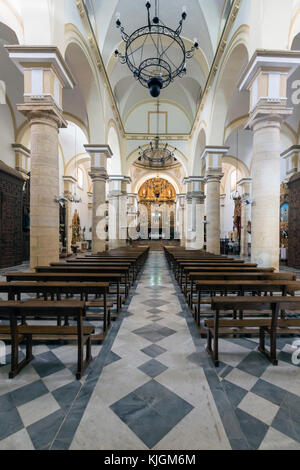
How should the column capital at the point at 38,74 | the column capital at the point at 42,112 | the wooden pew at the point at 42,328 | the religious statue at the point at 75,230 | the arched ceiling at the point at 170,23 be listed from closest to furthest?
the wooden pew at the point at 42,328 → the column capital at the point at 38,74 → the column capital at the point at 42,112 → the arched ceiling at the point at 170,23 → the religious statue at the point at 75,230

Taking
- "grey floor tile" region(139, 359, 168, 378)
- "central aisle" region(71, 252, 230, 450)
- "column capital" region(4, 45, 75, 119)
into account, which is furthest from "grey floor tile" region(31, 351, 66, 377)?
"column capital" region(4, 45, 75, 119)

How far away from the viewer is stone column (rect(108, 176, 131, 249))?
1521 centimetres

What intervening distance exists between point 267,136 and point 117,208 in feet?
35.8

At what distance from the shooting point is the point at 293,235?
34.2ft

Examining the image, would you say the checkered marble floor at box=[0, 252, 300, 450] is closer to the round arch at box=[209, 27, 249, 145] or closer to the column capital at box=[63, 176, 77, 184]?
the round arch at box=[209, 27, 249, 145]

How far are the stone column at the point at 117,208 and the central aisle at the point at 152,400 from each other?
40.4ft

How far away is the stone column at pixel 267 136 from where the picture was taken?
5309 millimetres

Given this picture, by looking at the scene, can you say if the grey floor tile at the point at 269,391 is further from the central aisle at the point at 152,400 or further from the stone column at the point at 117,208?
the stone column at the point at 117,208

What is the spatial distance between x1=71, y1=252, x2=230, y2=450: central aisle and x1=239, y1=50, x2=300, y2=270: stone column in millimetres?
3487

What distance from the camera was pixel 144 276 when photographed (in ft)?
25.2

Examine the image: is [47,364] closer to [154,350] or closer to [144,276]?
[154,350]

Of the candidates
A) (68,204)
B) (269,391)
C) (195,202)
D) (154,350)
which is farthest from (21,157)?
(269,391)

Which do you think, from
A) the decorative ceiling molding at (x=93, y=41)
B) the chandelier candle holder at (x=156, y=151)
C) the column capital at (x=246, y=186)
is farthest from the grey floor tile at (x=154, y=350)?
the column capital at (x=246, y=186)
